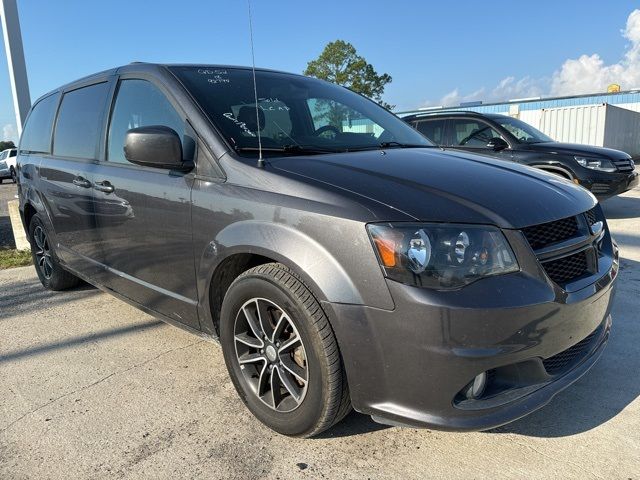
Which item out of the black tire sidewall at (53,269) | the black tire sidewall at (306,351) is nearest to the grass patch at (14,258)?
the black tire sidewall at (53,269)

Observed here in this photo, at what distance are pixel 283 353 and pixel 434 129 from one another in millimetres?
6455

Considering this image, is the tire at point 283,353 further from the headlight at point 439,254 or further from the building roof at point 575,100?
the building roof at point 575,100

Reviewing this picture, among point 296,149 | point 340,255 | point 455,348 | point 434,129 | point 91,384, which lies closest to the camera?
point 455,348

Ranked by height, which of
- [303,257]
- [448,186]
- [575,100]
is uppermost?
[575,100]

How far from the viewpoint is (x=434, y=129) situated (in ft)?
26.2

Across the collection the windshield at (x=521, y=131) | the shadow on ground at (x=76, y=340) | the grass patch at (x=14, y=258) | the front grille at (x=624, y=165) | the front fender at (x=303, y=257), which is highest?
the windshield at (x=521, y=131)

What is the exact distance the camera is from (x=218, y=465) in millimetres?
2176

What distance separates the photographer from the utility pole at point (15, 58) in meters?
8.91

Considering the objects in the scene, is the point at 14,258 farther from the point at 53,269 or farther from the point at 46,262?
the point at 53,269

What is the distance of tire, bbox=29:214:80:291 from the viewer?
457 centimetres

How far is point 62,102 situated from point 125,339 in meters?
2.12

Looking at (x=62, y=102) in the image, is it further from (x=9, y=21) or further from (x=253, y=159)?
(x=9, y=21)

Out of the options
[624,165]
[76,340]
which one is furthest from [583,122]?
[76,340]

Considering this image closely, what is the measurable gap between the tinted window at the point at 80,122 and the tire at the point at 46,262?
905 millimetres
